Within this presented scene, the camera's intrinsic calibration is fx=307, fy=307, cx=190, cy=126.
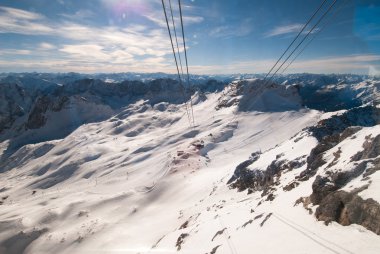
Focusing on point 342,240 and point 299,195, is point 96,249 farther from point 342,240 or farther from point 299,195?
point 342,240

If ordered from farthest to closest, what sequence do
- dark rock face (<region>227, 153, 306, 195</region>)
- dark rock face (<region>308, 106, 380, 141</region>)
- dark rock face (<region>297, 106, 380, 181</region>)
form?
1. dark rock face (<region>308, 106, 380, 141</region>)
2. dark rock face (<region>227, 153, 306, 195</region>)
3. dark rock face (<region>297, 106, 380, 181</region>)

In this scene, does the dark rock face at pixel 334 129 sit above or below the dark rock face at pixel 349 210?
below

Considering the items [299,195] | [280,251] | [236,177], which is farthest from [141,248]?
[280,251]

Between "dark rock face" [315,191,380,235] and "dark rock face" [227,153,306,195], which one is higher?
"dark rock face" [315,191,380,235]

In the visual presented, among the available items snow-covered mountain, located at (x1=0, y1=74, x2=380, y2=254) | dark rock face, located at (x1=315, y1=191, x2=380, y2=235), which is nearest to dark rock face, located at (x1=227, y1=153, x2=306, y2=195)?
snow-covered mountain, located at (x1=0, y1=74, x2=380, y2=254)

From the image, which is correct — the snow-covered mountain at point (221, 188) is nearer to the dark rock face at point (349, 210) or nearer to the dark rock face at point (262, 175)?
the dark rock face at point (349, 210)

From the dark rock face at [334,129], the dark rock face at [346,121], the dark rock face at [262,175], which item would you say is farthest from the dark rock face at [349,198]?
the dark rock face at [346,121]

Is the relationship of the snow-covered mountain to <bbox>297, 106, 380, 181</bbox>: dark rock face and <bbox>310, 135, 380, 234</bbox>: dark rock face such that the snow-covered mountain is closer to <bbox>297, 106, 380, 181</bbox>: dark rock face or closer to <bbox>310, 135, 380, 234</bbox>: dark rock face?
<bbox>310, 135, 380, 234</bbox>: dark rock face

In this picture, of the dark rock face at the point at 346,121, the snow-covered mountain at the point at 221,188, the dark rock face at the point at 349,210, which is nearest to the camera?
the dark rock face at the point at 349,210
